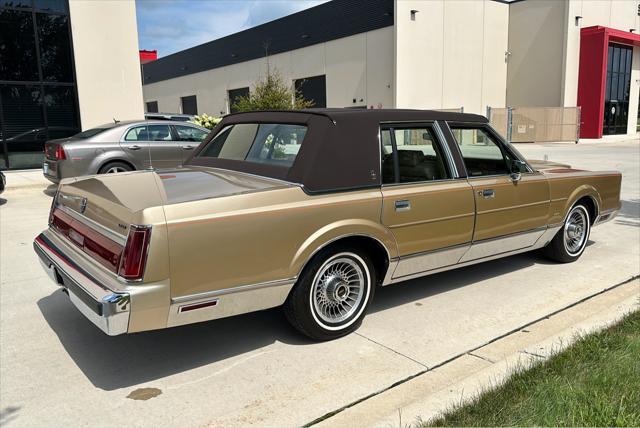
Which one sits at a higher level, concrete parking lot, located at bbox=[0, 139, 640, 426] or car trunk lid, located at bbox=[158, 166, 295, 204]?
car trunk lid, located at bbox=[158, 166, 295, 204]

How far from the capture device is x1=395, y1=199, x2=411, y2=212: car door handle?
4018mm

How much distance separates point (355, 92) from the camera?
1350 inches

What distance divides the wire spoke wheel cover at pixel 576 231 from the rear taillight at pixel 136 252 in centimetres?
446

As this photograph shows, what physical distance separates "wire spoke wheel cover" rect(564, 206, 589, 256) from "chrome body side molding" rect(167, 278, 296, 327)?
3604 millimetres

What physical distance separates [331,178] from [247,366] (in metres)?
1.40

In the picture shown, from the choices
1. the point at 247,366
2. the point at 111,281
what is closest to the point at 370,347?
the point at 247,366

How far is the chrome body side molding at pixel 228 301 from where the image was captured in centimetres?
315

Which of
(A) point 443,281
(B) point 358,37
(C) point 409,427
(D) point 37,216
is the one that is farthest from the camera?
(B) point 358,37

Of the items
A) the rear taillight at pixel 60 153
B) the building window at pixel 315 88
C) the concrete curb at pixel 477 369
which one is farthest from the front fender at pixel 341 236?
the building window at pixel 315 88

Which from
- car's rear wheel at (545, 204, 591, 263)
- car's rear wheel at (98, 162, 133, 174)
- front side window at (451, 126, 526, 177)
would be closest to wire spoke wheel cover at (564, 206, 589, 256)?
car's rear wheel at (545, 204, 591, 263)

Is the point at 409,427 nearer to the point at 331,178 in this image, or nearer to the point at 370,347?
the point at 370,347

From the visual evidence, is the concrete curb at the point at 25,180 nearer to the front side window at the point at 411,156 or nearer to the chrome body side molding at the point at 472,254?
the front side window at the point at 411,156

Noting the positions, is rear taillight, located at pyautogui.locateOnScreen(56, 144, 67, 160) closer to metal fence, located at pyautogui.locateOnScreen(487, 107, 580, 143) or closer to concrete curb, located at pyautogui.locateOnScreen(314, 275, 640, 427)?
concrete curb, located at pyautogui.locateOnScreen(314, 275, 640, 427)

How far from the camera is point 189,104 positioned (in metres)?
53.2
